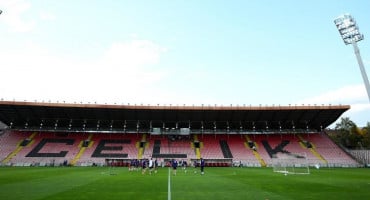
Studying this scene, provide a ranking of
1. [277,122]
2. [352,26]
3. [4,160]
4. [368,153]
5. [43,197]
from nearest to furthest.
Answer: [43,197] < [352,26] < [4,160] < [368,153] < [277,122]

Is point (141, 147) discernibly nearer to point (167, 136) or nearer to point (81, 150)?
point (167, 136)

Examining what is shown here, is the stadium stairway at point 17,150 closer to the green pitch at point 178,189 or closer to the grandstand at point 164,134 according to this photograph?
the grandstand at point 164,134

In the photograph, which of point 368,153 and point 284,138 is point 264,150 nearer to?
point 284,138

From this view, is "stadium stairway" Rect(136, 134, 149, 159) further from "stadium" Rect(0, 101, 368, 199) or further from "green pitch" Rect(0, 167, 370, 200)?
"green pitch" Rect(0, 167, 370, 200)

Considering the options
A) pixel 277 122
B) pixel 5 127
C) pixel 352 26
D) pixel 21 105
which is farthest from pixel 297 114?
pixel 5 127

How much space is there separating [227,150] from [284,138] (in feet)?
42.8

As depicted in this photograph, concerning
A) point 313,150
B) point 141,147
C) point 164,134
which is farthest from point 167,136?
point 313,150

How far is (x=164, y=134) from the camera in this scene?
60.7 meters

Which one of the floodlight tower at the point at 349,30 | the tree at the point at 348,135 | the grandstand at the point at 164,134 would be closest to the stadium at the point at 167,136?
the grandstand at the point at 164,134

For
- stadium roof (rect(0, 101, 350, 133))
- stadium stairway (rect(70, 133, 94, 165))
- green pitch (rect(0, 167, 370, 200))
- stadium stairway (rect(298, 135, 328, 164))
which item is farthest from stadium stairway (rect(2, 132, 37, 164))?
stadium stairway (rect(298, 135, 328, 164))

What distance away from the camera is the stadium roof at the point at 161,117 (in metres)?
52.4

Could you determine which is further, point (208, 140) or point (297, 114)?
point (208, 140)

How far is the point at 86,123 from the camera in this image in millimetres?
59125

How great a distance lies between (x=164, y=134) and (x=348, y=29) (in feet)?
147
